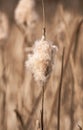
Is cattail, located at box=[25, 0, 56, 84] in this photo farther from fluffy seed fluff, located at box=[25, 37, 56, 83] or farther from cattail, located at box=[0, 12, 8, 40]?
cattail, located at box=[0, 12, 8, 40]

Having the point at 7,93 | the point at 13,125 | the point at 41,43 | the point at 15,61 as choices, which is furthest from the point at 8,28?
the point at 41,43

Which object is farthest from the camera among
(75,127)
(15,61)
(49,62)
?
(15,61)

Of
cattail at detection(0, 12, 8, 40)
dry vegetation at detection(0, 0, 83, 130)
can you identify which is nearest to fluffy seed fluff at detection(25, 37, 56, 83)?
dry vegetation at detection(0, 0, 83, 130)

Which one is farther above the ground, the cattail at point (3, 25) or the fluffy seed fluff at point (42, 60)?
the cattail at point (3, 25)

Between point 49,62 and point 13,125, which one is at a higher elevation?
point 49,62

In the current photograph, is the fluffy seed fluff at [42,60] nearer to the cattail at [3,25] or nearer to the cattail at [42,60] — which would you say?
the cattail at [42,60]

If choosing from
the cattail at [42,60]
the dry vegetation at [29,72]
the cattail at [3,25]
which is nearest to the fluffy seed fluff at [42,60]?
the cattail at [42,60]

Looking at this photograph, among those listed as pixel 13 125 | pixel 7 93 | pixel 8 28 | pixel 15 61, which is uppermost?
pixel 8 28

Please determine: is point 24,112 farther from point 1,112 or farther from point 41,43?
point 41,43
